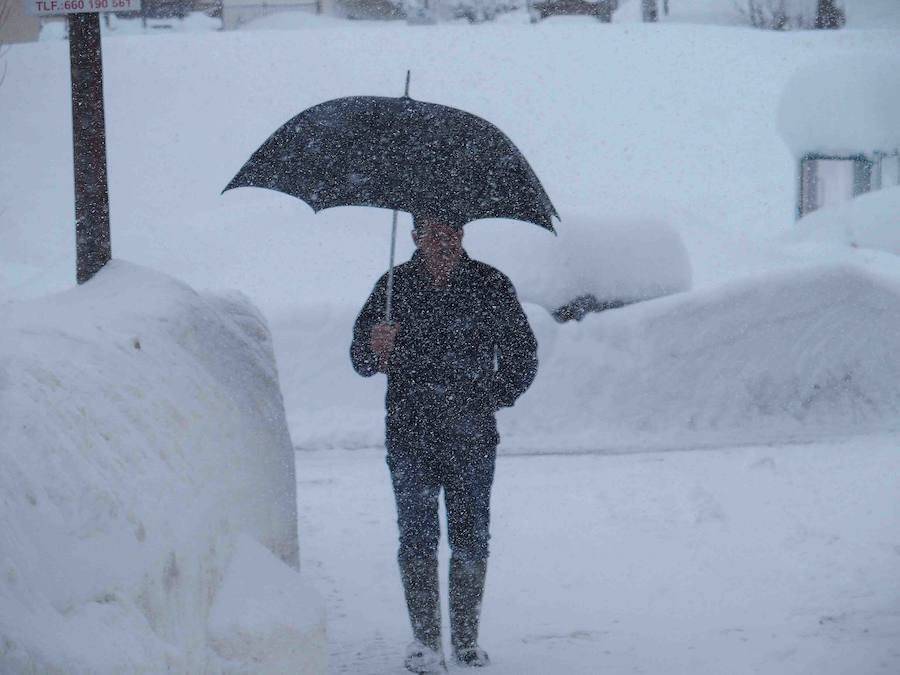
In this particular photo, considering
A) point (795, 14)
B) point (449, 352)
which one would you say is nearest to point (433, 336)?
point (449, 352)

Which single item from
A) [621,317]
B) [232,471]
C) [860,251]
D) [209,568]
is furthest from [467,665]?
[860,251]

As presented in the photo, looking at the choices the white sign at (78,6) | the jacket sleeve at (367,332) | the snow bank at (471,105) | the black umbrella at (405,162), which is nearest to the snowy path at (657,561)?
the jacket sleeve at (367,332)

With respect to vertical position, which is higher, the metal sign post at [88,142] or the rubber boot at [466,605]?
the metal sign post at [88,142]

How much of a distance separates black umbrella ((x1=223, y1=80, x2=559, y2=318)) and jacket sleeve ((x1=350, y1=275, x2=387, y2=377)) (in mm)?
106

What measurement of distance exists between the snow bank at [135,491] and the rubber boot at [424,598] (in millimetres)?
595

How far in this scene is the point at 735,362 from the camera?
8.55 metres

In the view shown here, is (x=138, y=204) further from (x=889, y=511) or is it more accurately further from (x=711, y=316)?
(x=889, y=511)

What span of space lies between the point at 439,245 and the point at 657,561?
218 cm

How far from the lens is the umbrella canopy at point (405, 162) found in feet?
12.7

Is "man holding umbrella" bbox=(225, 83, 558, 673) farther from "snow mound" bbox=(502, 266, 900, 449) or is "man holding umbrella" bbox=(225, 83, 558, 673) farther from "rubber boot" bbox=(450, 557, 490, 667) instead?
"snow mound" bbox=(502, 266, 900, 449)

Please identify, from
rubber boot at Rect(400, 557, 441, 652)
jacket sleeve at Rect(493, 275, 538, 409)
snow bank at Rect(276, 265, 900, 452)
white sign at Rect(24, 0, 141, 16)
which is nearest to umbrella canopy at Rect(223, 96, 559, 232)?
jacket sleeve at Rect(493, 275, 538, 409)

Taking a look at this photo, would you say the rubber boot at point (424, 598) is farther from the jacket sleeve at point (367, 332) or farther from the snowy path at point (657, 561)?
the jacket sleeve at point (367, 332)

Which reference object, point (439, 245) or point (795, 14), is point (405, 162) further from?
point (795, 14)

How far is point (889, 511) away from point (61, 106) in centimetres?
1867
